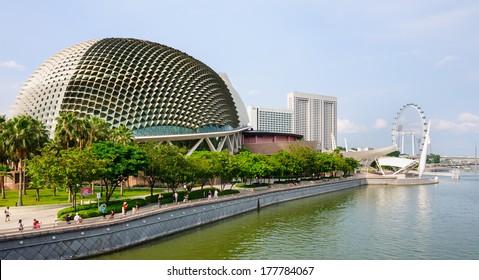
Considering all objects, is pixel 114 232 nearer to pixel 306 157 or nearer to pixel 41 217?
pixel 41 217

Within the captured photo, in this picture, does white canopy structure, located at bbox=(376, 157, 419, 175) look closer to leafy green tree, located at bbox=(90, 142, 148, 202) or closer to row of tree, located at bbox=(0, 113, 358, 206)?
row of tree, located at bbox=(0, 113, 358, 206)

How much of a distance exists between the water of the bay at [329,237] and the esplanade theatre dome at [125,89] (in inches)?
1111

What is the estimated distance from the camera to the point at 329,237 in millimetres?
31047

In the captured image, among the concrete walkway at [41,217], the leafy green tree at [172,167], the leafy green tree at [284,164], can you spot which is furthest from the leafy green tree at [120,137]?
the leafy green tree at [284,164]

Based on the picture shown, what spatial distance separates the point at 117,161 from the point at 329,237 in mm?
19347

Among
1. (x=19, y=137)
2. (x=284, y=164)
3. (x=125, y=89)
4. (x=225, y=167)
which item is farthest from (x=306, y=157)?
(x=19, y=137)

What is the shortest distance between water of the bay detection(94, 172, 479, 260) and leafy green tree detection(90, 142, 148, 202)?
744cm

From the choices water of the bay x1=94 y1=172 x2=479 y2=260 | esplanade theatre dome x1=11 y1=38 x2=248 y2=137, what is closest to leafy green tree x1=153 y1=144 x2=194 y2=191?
water of the bay x1=94 y1=172 x2=479 y2=260

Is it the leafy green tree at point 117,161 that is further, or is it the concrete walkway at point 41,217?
the leafy green tree at point 117,161

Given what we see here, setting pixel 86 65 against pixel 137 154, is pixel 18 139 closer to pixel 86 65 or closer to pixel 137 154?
pixel 137 154

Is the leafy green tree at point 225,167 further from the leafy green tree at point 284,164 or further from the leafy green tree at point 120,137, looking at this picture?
the leafy green tree at point 284,164

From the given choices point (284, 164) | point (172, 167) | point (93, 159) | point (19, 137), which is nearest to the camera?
point (93, 159)

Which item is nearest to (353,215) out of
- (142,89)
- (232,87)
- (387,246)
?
(387,246)

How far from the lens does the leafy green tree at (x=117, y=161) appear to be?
105 ft
